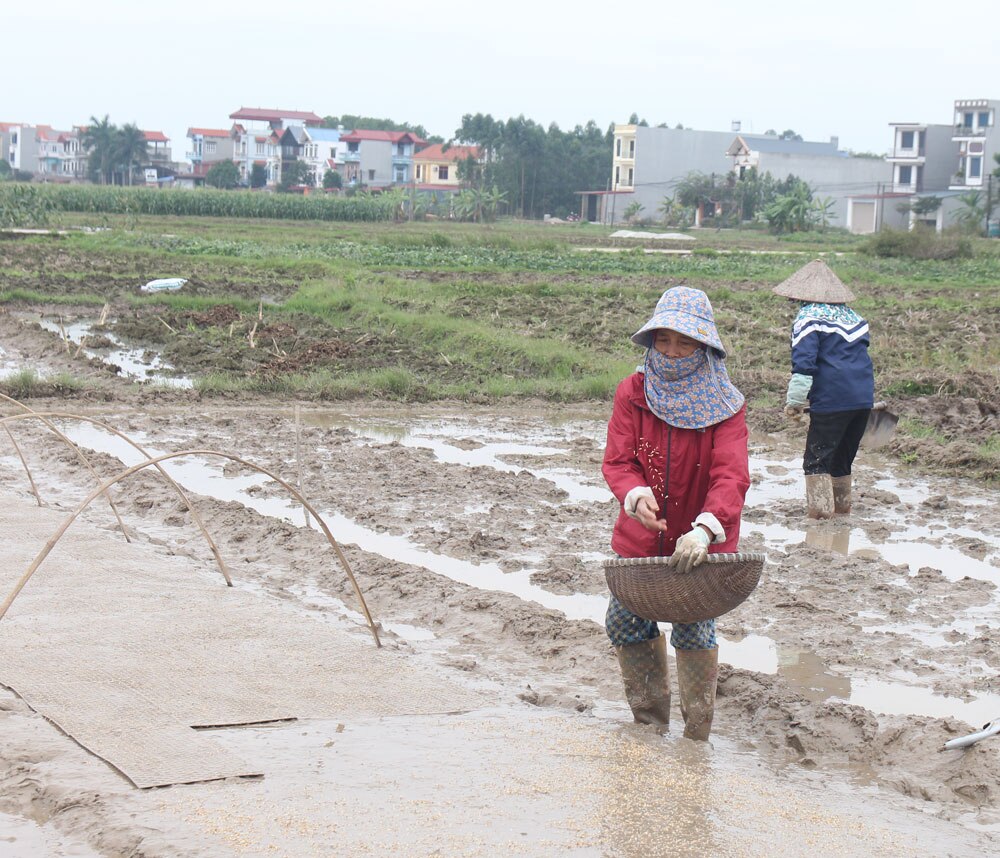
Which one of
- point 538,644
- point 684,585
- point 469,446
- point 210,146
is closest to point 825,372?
point 538,644

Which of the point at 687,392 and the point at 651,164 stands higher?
the point at 651,164

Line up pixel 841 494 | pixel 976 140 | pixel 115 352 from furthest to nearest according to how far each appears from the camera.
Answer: pixel 976 140 < pixel 115 352 < pixel 841 494

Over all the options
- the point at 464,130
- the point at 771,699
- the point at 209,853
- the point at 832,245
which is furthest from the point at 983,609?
the point at 464,130

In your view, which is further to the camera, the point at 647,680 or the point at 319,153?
the point at 319,153

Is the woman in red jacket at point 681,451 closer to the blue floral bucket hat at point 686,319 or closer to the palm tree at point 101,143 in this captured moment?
the blue floral bucket hat at point 686,319

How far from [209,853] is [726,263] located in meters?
28.9

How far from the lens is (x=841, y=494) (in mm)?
7230

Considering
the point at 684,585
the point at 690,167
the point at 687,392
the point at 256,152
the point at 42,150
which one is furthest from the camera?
the point at 42,150

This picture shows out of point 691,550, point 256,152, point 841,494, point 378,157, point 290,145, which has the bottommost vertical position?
point 841,494

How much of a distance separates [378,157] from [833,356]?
87.8 m

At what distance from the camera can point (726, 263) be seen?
100 feet

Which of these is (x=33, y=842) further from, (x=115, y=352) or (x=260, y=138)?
(x=260, y=138)

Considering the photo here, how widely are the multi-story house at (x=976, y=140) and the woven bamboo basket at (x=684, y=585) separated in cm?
6273

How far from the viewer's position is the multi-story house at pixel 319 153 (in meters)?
92.4
